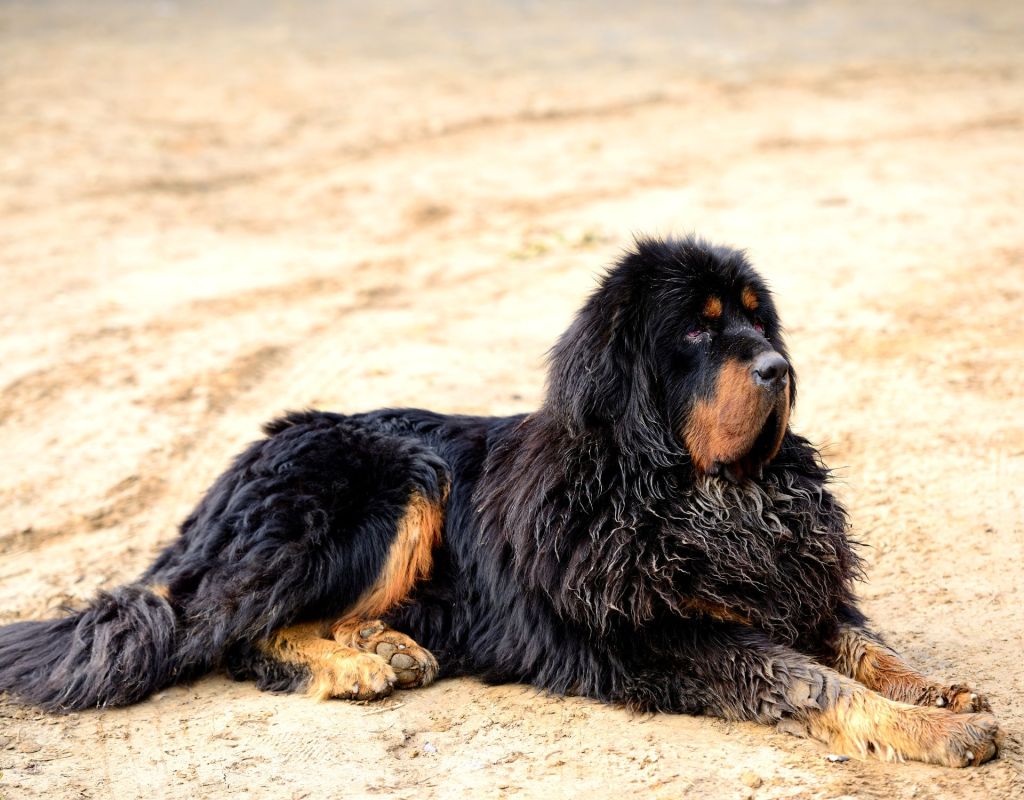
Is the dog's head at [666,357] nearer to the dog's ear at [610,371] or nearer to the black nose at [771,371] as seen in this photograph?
the dog's ear at [610,371]

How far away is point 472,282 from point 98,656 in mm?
5582

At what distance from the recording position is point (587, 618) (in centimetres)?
447

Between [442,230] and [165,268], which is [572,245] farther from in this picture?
[165,268]

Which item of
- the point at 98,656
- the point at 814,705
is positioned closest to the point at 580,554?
the point at 814,705

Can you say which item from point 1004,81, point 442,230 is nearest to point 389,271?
point 442,230

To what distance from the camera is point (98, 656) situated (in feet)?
15.7

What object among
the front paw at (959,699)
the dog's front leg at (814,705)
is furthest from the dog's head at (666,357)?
the front paw at (959,699)

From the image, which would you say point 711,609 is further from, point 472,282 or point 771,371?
point 472,282

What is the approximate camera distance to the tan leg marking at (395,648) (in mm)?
4738

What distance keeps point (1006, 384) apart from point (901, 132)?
5.94m

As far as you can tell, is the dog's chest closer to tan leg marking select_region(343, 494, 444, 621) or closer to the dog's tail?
tan leg marking select_region(343, 494, 444, 621)

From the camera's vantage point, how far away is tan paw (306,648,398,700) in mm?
4637

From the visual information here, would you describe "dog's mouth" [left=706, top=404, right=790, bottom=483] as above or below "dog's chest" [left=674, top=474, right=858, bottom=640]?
above

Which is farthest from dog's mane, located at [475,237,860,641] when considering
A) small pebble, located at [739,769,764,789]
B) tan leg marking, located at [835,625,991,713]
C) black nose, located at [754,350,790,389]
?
small pebble, located at [739,769,764,789]
